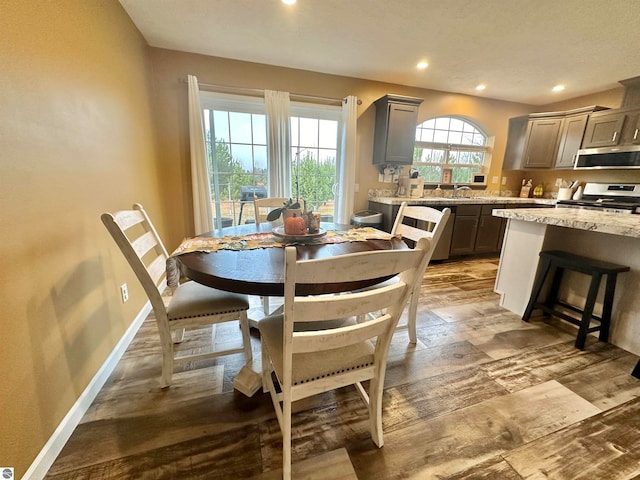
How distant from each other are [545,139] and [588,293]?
333cm

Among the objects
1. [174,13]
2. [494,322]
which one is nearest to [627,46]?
[494,322]

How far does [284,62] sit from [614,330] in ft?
12.7

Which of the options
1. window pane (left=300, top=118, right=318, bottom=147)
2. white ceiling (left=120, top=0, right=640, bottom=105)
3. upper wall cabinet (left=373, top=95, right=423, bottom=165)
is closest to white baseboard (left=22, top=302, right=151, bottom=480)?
white ceiling (left=120, top=0, right=640, bottom=105)

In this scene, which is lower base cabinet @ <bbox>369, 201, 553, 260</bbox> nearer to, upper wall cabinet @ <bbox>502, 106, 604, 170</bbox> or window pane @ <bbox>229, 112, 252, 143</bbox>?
upper wall cabinet @ <bbox>502, 106, 604, 170</bbox>

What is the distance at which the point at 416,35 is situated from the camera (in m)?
2.36

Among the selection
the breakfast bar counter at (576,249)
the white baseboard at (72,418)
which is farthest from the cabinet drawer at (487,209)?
the white baseboard at (72,418)

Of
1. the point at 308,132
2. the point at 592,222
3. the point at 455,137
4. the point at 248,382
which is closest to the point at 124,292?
the point at 248,382

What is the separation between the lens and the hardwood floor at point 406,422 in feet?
3.54

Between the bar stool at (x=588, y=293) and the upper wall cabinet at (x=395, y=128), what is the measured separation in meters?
2.05

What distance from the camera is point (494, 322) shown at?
86.6 inches

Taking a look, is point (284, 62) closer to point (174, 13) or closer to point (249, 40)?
point (249, 40)

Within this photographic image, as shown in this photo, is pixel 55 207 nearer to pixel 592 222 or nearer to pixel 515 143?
pixel 592 222

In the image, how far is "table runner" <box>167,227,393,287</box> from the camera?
1.27 meters

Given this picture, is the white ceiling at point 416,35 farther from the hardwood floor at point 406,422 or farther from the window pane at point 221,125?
the hardwood floor at point 406,422
